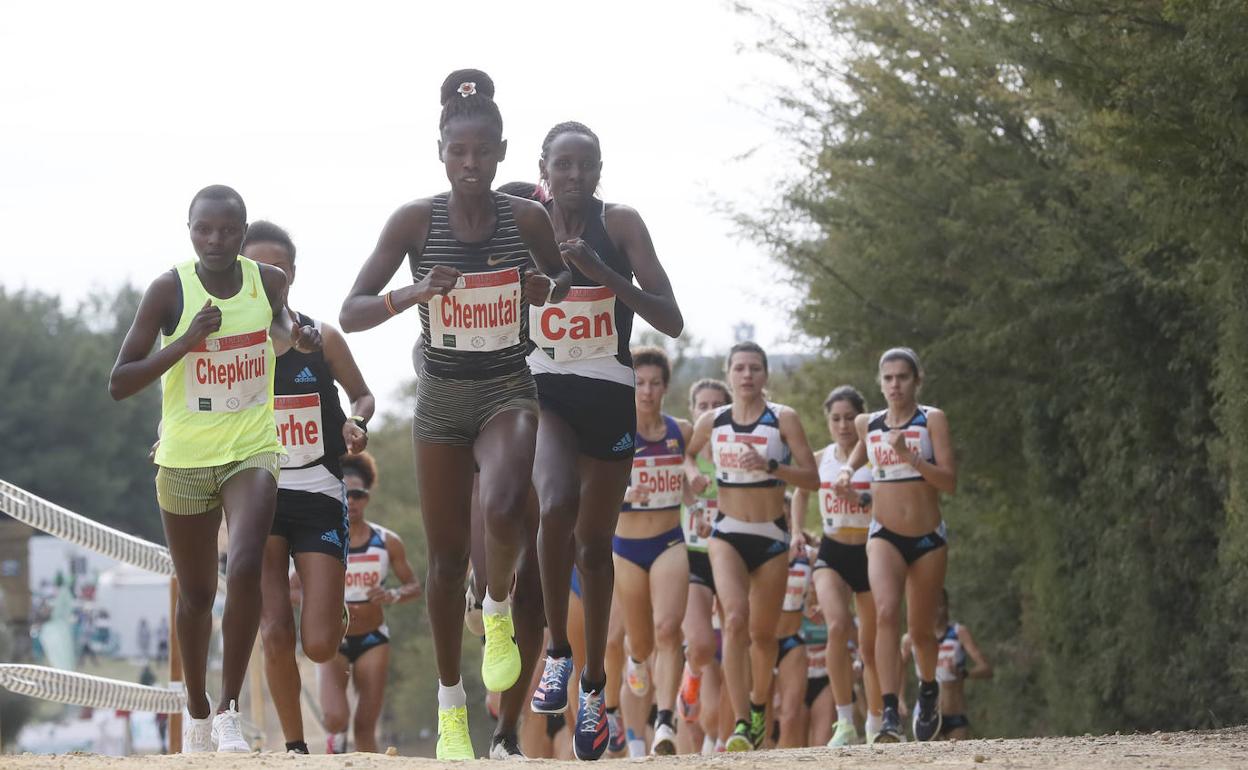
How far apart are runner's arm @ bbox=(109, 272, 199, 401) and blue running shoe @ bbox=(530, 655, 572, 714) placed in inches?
77.1

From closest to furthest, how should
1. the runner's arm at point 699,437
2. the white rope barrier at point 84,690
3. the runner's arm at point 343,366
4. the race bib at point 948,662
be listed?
1. the runner's arm at point 343,366
2. the white rope barrier at point 84,690
3. the runner's arm at point 699,437
4. the race bib at point 948,662

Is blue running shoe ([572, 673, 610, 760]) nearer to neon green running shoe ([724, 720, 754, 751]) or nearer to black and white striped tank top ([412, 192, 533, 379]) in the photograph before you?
black and white striped tank top ([412, 192, 533, 379])

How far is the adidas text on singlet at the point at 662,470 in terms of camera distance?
12.6 metres

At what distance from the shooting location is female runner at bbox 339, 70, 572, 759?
25.2 ft

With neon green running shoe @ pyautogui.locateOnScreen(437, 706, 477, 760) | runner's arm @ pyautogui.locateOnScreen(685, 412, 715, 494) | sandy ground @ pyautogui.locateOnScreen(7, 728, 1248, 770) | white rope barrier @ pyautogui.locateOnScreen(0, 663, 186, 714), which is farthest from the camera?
runner's arm @ pyautogui.locateOnScreen(685, 412, 715, 494)

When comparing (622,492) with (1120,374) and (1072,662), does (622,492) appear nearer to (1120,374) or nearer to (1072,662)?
(1120,374)

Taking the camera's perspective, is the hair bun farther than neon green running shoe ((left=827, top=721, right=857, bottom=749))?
No

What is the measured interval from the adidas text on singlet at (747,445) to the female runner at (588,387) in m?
4.30

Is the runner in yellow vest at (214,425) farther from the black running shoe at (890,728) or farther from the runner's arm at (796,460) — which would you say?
the black running shoe at (890,728)

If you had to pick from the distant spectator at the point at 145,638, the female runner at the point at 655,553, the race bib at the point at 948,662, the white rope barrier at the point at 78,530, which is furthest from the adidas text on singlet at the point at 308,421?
the distant spectator at the point at 145,638

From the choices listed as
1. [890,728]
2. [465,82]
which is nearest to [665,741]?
[890,728]

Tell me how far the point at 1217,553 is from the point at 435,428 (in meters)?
7.94

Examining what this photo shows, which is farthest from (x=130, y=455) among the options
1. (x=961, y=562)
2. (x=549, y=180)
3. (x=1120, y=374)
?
(x=549, y=180)

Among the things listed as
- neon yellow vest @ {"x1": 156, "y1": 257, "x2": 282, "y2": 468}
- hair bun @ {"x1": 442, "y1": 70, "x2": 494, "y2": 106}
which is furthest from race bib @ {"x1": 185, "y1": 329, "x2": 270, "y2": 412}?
hair bun @ {"x1": 442, "y1": 70, "x2": 494, "y2": 106}
